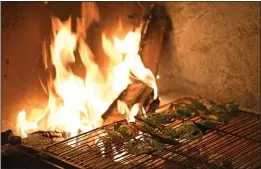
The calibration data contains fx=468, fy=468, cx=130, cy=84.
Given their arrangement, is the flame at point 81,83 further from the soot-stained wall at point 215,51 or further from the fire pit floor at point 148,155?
the soot-stained wall at point 215,51

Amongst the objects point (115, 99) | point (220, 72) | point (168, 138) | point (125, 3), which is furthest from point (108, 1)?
point (168, 138)

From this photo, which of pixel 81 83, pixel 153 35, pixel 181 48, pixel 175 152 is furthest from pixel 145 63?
pixel 175 152

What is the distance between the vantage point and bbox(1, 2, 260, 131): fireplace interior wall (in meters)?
3.23

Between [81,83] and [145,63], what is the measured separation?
29.9 inches

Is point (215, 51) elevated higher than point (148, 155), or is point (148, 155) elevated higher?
point (215, 51)

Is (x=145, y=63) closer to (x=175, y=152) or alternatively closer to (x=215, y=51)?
(x=215, y=51)

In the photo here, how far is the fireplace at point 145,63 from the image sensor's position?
3.02m

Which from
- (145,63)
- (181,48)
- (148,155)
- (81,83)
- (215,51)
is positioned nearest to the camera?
(148,155)

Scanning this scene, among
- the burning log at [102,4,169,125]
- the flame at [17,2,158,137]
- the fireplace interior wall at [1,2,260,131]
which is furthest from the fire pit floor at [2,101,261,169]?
the burning log at [102,4,169,125]

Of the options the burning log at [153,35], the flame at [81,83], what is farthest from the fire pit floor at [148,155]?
the burning log at [153,35]

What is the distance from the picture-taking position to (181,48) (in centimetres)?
430

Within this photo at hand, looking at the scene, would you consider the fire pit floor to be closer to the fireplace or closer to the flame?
the fireplace

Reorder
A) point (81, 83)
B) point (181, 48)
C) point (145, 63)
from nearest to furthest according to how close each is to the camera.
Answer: point (81, 83) → point (145, 63) → point (181, 48)

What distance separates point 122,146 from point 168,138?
30cm
